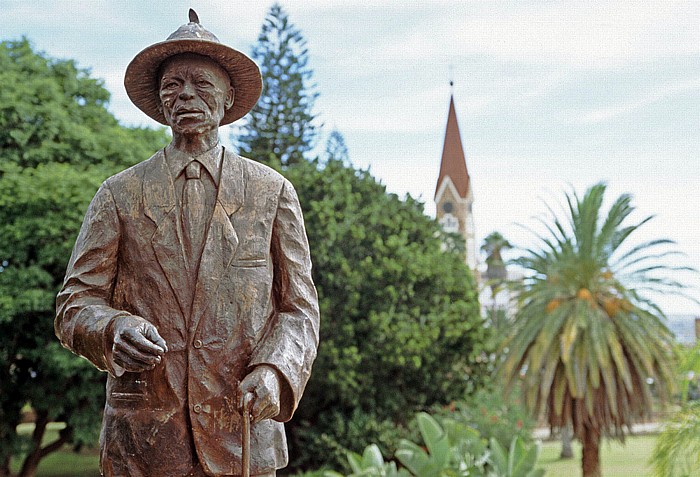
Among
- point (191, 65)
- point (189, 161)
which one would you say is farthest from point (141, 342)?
point (191, 65)

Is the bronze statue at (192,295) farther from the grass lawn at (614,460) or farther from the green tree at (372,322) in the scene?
the grass lawn at (614,460)

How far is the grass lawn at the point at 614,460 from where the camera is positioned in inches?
747

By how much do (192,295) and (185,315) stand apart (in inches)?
3.1

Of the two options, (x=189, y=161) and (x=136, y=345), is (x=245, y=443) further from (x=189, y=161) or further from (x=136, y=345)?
(x=189, y=161)

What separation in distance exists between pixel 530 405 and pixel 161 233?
11.6 m

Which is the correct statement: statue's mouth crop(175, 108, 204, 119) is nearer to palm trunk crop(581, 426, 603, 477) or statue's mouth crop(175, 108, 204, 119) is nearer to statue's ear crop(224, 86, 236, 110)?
statue's ear crop(224, 86, 236, 110)

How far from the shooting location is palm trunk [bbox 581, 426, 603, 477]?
44.4 ft

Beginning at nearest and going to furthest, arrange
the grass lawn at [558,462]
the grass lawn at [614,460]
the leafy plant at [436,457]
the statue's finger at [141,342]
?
1. the statue's finger at [141,342]
2. the leafy plant at [436,457]
3. the grass lawn at [558,462]
4. the grass lawn at [614,460]

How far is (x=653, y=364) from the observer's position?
44.5 feet

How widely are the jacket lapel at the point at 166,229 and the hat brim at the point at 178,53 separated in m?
0.40

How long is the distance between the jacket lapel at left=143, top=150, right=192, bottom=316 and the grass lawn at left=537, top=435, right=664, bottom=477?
51.0 feet

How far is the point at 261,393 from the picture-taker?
2.91 m

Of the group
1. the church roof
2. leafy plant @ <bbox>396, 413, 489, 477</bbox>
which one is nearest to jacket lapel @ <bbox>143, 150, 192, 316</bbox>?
Result: leafy plant @ <bbox>396, 413, 489, 477</bbox>

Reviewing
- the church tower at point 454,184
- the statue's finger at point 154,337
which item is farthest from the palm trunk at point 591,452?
the church tower at point 454,184
